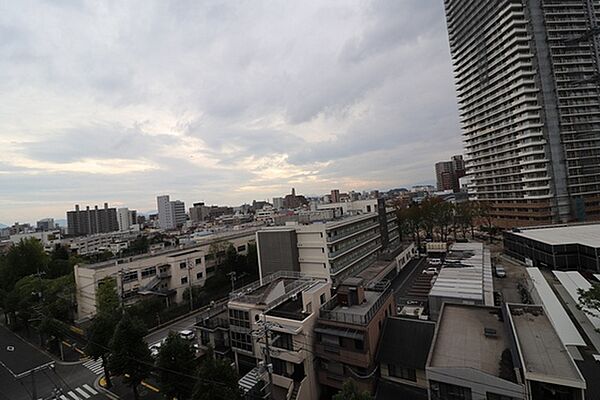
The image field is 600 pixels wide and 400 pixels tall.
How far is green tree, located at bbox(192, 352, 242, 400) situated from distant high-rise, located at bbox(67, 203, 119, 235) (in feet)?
548

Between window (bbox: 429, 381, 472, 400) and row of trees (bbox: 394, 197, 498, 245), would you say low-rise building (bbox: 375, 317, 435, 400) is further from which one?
row of trees (bbox: 394, 197, 498, 245)

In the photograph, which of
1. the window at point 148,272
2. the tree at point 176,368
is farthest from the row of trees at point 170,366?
the window at point 148,272

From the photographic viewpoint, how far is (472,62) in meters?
73.1

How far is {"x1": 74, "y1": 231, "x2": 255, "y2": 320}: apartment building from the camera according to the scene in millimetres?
33281

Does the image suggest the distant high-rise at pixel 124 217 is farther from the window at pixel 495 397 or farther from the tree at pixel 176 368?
the window at pixel 495 397

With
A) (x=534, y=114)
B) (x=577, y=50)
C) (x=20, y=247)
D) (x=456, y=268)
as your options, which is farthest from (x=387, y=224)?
(x=20, y=247)

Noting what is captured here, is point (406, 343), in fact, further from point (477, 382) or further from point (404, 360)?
point (477, 382)

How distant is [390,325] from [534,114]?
2539 inches

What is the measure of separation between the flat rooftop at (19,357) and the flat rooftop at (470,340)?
28971 millimetres

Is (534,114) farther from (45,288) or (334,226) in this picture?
(45,288)

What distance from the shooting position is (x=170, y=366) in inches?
639

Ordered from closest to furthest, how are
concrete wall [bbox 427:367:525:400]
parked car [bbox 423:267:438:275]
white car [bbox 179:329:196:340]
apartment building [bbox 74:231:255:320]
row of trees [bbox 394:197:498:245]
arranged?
concrete wall [bbox 427:367:525:400] → white car [bbox 179:329:196:340] → apartment building [bbox 74:231:255:320] → parked car [bbox 423:267:438:275] → row of trees [bbox 394:197:498:245]

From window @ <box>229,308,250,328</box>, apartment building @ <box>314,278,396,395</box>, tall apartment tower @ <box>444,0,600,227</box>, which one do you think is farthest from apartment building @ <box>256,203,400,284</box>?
tall apartment tower @ <box>444,0,600,227</box>

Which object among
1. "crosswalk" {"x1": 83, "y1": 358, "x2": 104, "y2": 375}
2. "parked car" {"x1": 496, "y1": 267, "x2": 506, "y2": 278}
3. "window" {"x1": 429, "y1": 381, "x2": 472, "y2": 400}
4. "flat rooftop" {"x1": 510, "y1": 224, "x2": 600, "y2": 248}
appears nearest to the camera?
"window" {"x1": 429, "y1": 381, "x2": 472, "y2": 400}
